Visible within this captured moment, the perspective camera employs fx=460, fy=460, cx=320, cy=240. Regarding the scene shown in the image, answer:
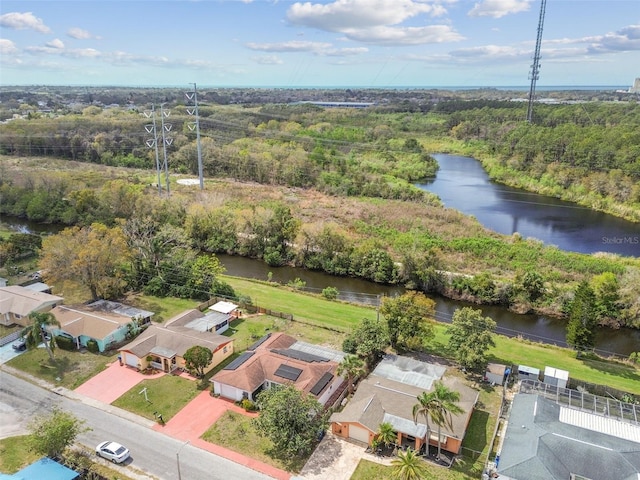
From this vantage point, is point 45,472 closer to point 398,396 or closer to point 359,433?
point 359,433

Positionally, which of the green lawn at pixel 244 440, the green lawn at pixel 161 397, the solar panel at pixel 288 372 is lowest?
the green lawn at pixel 244 440

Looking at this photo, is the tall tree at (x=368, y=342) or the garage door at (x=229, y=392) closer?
the garage door at (x=229, y=392)

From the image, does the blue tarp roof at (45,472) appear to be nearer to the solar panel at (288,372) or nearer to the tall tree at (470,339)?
the solar panel at (288,372)

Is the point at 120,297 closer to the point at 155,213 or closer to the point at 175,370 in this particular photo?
the point at 175,370

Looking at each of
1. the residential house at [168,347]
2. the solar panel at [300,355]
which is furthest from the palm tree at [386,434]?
the residential house at [168,347]

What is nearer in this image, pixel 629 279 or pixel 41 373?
pixel 41 373

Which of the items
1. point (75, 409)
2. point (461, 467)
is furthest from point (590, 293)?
point (75, 409)
